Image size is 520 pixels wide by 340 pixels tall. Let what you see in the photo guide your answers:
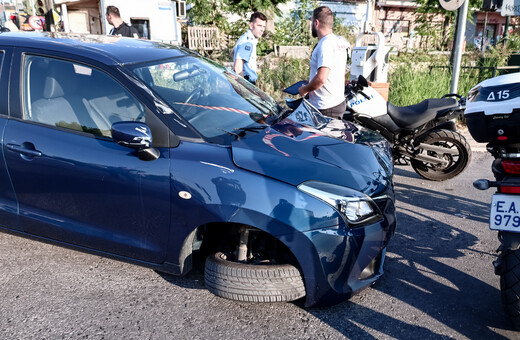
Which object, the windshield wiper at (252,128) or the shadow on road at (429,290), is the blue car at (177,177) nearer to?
the windshield wiper at (252,128)

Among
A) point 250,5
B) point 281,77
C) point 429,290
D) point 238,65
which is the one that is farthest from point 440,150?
point 250,5

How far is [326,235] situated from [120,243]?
1375 millimetres

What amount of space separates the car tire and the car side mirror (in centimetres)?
82

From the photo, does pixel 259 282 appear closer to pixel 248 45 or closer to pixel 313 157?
pixel 313 157

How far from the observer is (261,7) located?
690 inches

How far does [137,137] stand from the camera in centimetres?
265

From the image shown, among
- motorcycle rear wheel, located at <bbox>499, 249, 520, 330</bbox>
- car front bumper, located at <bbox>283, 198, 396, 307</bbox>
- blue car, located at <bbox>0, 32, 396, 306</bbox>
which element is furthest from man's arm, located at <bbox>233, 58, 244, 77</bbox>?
motorcycle rear wheel, located at <bbox>499, 249, 520, 330</bbox>

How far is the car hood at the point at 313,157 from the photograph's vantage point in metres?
2.61

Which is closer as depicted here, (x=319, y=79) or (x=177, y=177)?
(x=177, y=177)

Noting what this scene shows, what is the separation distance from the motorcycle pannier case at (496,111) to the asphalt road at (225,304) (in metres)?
1.13

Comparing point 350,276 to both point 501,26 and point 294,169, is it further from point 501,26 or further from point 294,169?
point 501,26

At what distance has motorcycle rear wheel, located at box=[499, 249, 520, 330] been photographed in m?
2.47

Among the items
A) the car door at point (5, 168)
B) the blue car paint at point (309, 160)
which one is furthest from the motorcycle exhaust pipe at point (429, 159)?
the car door at point (5, 168)

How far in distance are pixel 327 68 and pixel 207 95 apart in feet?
5.06
